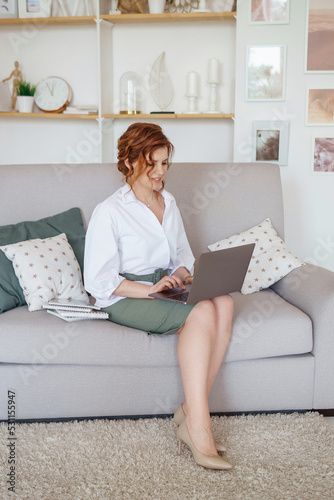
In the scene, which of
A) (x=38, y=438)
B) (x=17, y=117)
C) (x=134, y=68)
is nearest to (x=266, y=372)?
(x=38, y=438)

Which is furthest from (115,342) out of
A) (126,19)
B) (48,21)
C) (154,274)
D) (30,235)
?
(48,21)

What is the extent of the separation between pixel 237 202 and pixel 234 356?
34.2 inches

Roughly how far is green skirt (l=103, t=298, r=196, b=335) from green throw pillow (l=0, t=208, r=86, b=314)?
0.42 m

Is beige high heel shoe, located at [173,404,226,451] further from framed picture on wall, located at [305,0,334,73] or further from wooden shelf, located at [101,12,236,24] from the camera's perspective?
wooden shelf, located at [101,12,236,24]

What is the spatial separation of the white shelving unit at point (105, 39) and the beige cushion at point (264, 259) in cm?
133

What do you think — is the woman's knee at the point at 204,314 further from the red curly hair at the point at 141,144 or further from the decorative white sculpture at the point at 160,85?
the decorative white sculpture at the point at 160,85

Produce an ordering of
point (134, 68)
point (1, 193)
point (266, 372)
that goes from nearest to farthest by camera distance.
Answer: point (266, 372) < point (1, 193) < point (134, 68)

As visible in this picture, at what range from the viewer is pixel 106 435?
2074mm

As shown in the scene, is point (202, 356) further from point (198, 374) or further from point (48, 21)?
point (48, 21)

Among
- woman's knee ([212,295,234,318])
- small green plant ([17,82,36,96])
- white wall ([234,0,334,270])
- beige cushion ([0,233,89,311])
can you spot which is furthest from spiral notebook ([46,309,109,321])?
small green plant ([17,82,36,96])

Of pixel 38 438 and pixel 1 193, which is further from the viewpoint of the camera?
pixel 1 193

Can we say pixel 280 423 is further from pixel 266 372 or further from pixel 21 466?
pixel 21 466

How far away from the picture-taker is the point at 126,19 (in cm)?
382

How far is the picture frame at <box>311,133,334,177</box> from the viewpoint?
361 centimetres
